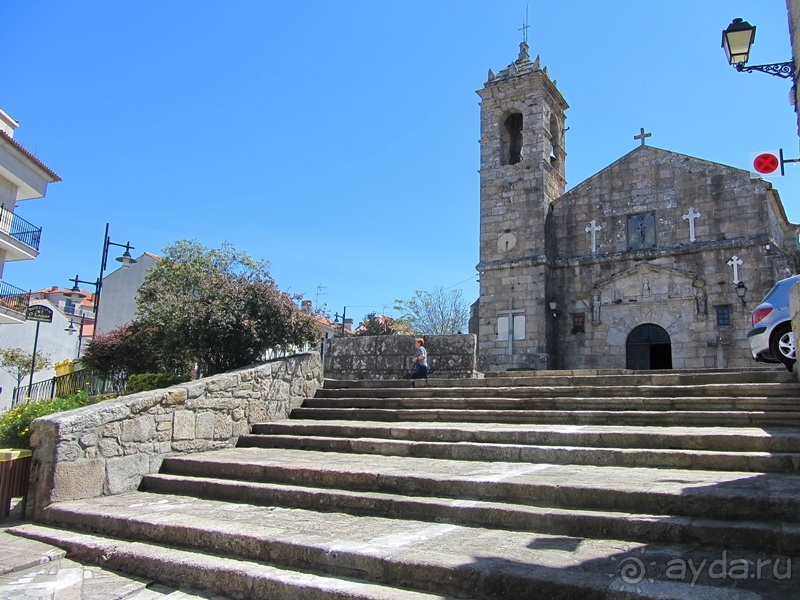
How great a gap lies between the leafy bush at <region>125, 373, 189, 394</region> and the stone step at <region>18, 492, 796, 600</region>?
4.46 meters

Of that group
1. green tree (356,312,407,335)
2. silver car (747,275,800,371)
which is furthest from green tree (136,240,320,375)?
green tree (356,312,407,335)

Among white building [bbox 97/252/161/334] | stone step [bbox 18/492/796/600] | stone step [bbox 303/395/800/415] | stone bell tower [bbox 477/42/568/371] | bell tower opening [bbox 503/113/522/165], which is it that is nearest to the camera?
stone step [bbox 18/492/796/600]

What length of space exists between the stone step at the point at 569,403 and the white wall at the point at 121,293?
89.2 ft

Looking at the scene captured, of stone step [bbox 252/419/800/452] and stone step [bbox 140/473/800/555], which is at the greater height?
stone step [bbox 252/419/800/452]

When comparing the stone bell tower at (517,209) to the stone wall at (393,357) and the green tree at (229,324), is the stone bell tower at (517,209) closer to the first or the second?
the stone wall at (393,357)

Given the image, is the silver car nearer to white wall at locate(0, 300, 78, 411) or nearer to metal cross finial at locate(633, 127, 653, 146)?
metal cross finial at locate(633, 127, 653, 146)

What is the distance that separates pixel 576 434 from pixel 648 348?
503 inches

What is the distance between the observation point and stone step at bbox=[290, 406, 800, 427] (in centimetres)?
615

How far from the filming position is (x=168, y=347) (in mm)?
9539

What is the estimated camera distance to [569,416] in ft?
23.0

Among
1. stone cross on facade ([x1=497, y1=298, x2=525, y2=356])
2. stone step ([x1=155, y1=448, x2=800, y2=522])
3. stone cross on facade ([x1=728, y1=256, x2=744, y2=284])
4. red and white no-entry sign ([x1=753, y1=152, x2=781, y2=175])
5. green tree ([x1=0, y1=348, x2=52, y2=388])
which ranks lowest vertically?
stone step ([x1=155, y1=448, x2=800, y2=522])

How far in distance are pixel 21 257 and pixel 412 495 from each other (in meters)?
22.8

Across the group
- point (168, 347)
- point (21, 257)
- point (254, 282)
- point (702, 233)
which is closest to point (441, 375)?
point (254, 282)

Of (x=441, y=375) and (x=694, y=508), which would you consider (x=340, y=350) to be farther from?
(x=694, y=508)
